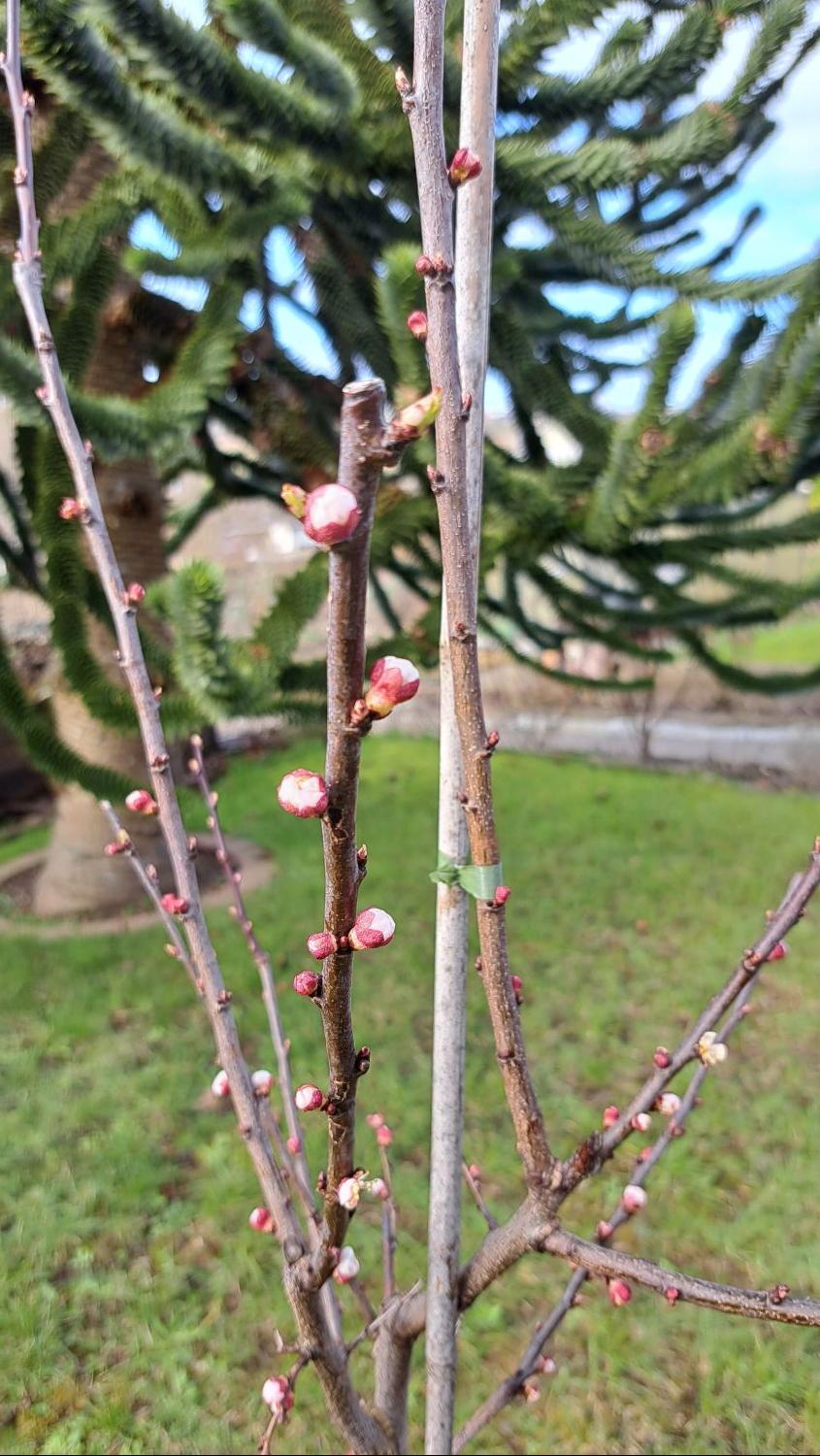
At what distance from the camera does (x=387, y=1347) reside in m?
1.09

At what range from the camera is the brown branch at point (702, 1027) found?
2.80 ft

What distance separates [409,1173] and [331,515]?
2.40m

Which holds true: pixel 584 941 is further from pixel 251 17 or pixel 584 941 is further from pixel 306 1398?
pixel 251 17

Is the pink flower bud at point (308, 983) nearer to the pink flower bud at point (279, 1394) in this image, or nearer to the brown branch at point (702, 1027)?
the brown branch at point (702, 1027)

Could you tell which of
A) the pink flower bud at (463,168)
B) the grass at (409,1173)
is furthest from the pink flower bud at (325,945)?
the grass at (409,1173)

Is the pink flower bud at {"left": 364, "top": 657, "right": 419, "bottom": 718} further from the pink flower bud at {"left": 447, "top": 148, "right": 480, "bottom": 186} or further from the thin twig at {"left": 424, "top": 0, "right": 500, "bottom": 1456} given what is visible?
the pink flower bud at {"left": 447, "top": 148, "right": 480, "bottom": 186}

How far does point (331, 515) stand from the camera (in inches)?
13.6

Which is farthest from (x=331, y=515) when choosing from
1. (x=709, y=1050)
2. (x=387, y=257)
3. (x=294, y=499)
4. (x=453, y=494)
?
(x=387, y=257)

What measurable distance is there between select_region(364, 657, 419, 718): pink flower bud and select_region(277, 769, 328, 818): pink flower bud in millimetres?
51

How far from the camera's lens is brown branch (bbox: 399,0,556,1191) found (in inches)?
25.8

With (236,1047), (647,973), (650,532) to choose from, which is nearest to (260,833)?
(647,973)

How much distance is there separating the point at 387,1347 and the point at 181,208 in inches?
114

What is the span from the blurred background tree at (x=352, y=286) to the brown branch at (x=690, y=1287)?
1.65 metres

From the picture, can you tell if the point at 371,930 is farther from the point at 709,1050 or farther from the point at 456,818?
the point at 709,1050
